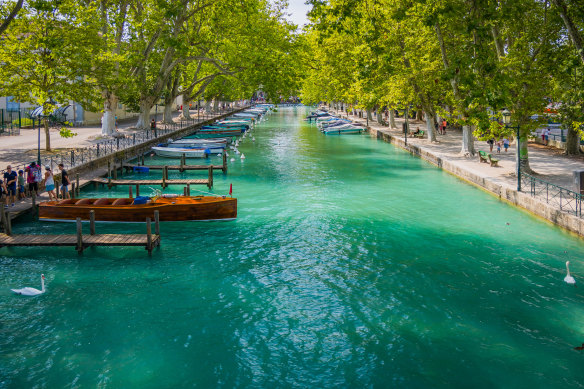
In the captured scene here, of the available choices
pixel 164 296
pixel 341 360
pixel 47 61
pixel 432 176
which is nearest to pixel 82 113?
pixel 47 61

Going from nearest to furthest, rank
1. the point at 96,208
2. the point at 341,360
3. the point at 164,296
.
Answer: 1. the point at 341,360
2. the point at 164,296
3. the point at 96,208

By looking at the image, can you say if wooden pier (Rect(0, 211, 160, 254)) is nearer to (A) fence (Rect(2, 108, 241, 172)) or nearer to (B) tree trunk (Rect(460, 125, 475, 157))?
(A) fence (Rect(2, 108, 241, 172))

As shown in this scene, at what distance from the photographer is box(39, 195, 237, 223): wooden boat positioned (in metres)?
22.3

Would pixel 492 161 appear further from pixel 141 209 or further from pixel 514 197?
pixel 141 209

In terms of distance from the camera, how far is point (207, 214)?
23203 mm

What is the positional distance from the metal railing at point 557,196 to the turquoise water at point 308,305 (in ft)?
3.52

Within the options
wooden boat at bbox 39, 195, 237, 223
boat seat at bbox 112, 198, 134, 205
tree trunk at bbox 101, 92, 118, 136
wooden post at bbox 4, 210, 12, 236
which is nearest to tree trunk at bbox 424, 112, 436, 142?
tree trunk at bbox 101, 92, 118, 136

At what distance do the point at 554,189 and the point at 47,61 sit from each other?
32.1 meters

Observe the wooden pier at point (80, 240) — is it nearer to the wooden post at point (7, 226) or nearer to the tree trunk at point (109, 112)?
the wooden post at point (7, 226)

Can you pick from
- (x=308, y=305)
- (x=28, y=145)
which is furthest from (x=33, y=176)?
(x=28, y=145)

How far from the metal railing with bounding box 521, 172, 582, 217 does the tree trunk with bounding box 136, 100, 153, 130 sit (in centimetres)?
3966

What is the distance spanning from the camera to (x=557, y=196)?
78.7ft

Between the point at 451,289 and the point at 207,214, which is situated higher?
the point at 207,214

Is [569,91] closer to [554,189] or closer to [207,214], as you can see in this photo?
[554,189]
